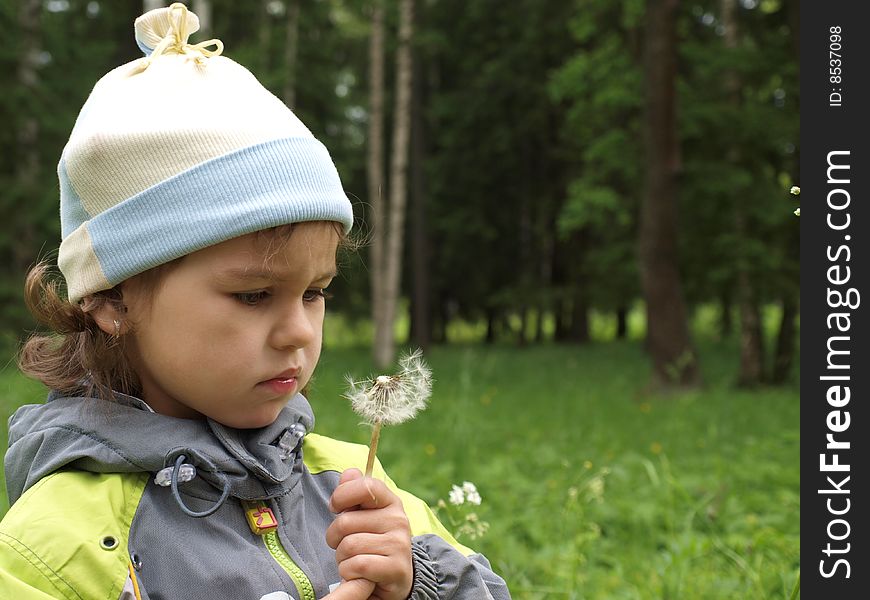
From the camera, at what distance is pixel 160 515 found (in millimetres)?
1500

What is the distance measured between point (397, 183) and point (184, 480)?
12.9m

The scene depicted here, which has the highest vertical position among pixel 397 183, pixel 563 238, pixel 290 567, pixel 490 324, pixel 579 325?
pixel 397 183

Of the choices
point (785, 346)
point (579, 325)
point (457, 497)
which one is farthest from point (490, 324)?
point (457, 497)

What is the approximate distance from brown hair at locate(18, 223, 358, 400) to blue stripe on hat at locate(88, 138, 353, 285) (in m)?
0.03

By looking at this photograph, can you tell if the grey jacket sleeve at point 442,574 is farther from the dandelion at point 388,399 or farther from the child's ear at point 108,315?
the child's ear at point 108,315

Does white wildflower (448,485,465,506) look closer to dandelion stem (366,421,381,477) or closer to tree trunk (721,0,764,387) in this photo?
dandelion stem (366,421,381,477)

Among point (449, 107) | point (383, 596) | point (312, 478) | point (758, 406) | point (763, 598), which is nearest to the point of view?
point (383, 596)

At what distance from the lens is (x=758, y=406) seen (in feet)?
31.6

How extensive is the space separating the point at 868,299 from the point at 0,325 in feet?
44.6

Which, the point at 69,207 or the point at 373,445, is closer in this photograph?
the point at 373,445

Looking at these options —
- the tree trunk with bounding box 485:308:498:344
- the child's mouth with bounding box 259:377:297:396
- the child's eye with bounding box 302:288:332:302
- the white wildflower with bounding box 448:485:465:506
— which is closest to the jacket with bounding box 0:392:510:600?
the child's mouth with bounding box 259:377:297:396

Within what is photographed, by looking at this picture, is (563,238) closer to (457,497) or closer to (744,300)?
(744,300)

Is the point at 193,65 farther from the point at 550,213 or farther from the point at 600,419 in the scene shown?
the point at 550,213

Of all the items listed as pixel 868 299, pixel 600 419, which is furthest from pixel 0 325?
pixel 868 299
